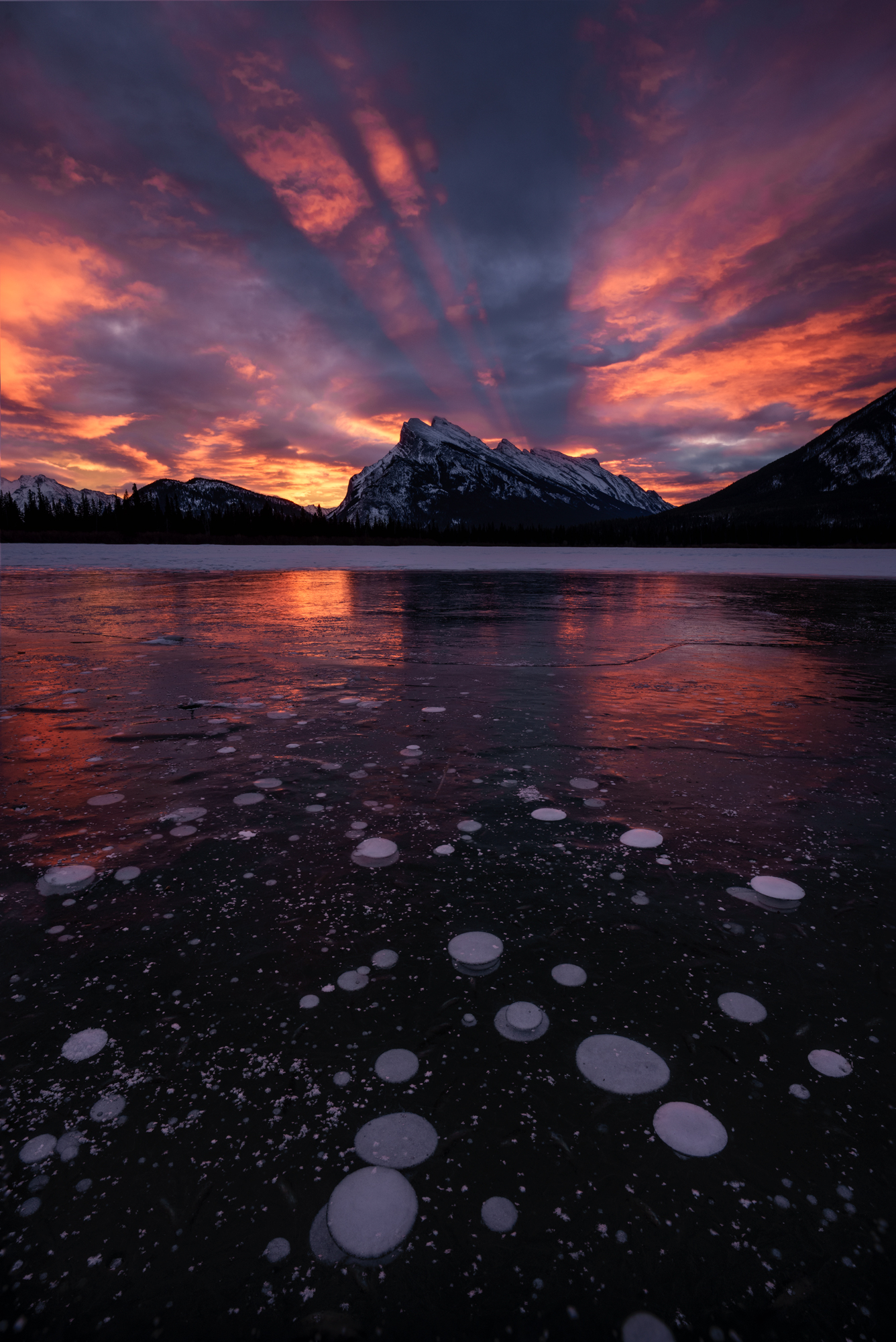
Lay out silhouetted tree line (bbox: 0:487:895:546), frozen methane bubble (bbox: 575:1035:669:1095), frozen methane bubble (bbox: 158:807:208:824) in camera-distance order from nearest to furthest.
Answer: frozen methane bubble (bbox: 575:1035:669:1095), frozen methane bubble (bbox: 158:807:208:824), silhouetted tree line (bbox: 0:487:895:546)

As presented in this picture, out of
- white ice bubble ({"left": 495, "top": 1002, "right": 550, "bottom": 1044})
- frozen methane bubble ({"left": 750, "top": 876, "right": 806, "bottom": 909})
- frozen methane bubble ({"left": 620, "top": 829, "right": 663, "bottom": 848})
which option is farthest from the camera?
frozen methane bubble ({"left": 620, "top": 829, "right": 663, "bottom": 848})

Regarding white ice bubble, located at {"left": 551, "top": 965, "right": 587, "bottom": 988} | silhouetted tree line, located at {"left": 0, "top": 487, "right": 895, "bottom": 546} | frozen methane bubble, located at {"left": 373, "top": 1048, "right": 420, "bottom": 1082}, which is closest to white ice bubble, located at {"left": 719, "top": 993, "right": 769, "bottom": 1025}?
white ice bubble, located at {"left": 551, "top": 965, "right": 587, "bottom": 988}

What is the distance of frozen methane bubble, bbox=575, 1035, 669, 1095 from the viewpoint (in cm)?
155

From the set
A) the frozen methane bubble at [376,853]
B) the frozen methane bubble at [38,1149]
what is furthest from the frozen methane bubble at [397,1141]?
the frozen methane bubble at [376,853]

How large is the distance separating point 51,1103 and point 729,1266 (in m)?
1.64

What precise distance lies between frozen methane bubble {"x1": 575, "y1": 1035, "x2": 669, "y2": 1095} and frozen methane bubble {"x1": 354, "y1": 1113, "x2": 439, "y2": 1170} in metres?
0.47

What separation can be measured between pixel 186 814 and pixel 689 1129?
8.76ft

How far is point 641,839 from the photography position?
2.86 meters

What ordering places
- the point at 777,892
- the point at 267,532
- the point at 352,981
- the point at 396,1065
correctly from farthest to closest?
the point at 267,532
the point at 777,892
the point at 352,981
the point at 396,1065

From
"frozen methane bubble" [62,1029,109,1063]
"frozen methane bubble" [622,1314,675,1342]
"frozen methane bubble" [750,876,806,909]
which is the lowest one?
"frozen methane bubble" [622,1314,675,1342]

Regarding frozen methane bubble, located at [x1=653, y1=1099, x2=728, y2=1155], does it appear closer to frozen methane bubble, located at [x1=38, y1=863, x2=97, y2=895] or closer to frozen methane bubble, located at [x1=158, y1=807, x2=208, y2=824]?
frozen methane bubble, located at [x1=38, y1=863, x2=97, y2=895]

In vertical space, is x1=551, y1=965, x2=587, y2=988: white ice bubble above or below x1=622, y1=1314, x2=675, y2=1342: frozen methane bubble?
above

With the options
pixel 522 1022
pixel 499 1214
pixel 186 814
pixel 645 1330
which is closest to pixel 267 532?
pixel 186 814

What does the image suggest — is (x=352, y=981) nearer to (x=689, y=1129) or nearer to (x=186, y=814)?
(x=689, y=1129)
